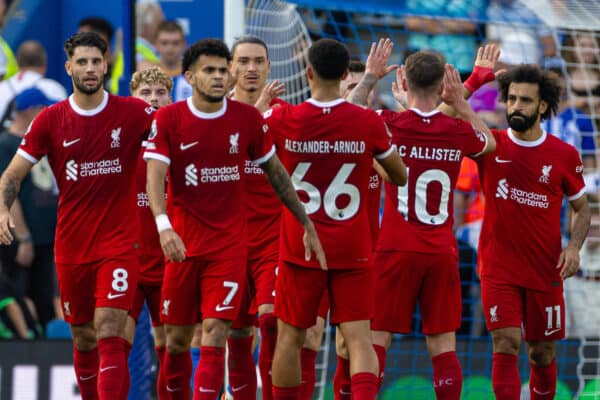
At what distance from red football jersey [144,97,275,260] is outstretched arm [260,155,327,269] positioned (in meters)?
0.24

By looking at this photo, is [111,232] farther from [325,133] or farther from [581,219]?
[581,219]

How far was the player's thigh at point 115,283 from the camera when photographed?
8.06 m

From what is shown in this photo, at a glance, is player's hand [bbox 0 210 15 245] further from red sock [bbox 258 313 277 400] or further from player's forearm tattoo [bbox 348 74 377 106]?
player's forearm tattoo [bbox 348 74 377 106]

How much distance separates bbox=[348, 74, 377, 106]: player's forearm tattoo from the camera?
796 cm

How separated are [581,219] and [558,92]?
3.02 feet

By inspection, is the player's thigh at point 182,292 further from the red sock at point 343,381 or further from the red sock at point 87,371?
the red sock at point 343,381

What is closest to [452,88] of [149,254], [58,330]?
[149,254]

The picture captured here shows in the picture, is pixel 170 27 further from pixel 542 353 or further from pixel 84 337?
pixel 542 353

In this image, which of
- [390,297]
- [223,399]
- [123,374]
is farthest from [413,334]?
[123,374]

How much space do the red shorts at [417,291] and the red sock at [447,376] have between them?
181mm

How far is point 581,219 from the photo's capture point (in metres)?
8.98

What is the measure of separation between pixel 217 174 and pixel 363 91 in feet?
3.47

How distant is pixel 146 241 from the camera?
933cm

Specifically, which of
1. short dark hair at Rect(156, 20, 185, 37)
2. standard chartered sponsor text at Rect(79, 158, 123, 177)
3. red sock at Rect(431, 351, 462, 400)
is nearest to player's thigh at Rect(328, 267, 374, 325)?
red sock at Rect(431, 351, 462, 400)
